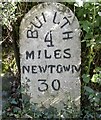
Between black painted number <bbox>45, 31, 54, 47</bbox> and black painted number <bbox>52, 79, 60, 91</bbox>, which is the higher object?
black painted number <bbox>45, 31, 54, 47</bbox>

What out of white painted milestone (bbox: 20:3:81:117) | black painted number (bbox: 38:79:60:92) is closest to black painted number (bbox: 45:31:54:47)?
white painted milestone (bbox: 20:3:81:117)

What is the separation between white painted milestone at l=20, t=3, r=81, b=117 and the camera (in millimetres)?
2686

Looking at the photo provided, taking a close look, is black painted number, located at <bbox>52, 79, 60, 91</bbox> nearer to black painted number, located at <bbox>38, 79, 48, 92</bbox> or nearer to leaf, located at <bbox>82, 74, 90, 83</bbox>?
black painted number, located at <bbox>38, 79, 48, 92</bbox>

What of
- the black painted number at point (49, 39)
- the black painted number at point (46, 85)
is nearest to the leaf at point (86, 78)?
the black painted number at point (46, 85)

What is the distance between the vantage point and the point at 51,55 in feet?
8.98

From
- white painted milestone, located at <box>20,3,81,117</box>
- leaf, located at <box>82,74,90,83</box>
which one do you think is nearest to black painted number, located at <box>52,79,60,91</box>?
white painted milestone, located at <box>20,3,81,117</box>

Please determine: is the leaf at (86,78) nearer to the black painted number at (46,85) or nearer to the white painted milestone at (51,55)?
the white painted milestone at (51,55)

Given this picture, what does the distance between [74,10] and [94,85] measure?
54 cm

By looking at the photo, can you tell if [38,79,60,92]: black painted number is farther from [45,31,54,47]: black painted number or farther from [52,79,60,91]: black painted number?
[45,31,54,47]: black painted number

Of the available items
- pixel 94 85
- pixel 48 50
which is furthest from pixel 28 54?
pixel 94 85

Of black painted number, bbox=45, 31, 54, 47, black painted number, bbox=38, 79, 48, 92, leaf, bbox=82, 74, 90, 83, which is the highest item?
black painted number, bbox=45, 31, 54, 47

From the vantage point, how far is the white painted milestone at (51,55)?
269 cm

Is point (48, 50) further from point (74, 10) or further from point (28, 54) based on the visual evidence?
point (74, 10)

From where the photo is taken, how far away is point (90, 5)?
2629 millimetres
